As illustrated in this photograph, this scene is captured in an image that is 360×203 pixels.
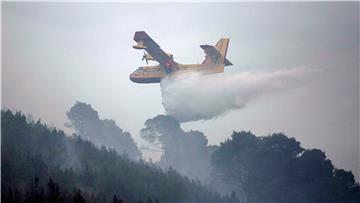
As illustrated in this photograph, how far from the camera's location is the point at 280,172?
195ft

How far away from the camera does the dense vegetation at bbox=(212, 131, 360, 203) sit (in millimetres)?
58562

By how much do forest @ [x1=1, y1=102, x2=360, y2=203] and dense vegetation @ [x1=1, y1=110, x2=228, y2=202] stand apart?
0.06m

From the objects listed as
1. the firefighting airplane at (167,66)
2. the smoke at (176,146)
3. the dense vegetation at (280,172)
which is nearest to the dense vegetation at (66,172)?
the dense vegetation at (280,172)

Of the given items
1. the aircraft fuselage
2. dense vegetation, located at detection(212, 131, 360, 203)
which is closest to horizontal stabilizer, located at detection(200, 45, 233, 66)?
the aircraft fuselage

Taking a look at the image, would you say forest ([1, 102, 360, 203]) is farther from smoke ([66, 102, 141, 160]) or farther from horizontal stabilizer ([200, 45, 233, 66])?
horizontal stabilizer ([200, 45, 233, 66])

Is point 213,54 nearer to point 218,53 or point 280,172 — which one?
point 218,53

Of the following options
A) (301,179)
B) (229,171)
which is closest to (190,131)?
(229,171)

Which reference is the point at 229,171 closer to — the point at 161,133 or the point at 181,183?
the point at 181,183

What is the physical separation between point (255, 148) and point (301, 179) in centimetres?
658

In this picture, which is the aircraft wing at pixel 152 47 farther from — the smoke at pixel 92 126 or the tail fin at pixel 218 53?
the smoke at pixel 92 126

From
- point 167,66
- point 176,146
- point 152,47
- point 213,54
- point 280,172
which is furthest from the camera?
point 176,146

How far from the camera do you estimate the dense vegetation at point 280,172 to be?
5856 cm

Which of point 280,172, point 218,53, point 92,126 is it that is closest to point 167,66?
point 218,53

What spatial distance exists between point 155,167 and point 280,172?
14.5 metres
